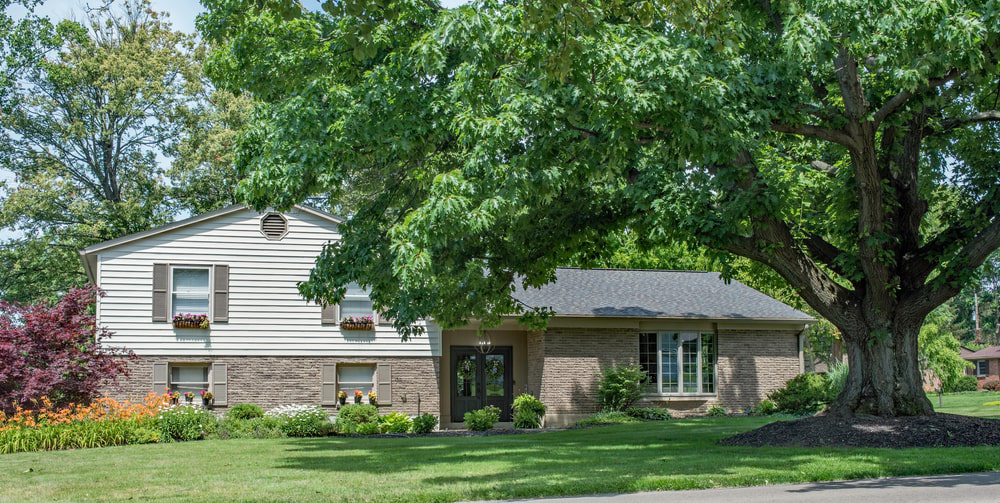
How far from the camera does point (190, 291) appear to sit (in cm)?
2412

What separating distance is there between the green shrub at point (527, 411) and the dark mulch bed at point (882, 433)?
29.8 ft

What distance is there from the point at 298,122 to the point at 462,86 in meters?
2.73

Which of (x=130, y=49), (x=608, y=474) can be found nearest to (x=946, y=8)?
(x=608, y=474)

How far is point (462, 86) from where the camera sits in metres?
11.8

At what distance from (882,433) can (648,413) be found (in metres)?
11.2

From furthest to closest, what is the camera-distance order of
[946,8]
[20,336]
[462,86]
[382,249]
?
[20,336]
[382,249]
[462,86]
[946,8]

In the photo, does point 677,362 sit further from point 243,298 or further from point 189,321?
point 189,321

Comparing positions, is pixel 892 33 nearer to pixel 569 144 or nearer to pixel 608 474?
pixel 569 144

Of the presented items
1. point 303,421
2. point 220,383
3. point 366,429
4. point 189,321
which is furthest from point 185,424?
point 366,429

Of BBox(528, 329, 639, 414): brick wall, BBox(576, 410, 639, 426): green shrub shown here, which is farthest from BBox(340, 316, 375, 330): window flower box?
BBox(576, 410, 639, 426): green shrub

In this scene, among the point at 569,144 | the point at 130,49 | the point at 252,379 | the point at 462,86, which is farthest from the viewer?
the point at 130,49

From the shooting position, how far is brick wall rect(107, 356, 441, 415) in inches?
923

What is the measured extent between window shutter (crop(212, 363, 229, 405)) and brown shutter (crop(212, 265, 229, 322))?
1225 mm

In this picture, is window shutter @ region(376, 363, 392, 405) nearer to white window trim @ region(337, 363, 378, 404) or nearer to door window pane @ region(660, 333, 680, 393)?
white window trim @ region(337, 363, 378, 404)
